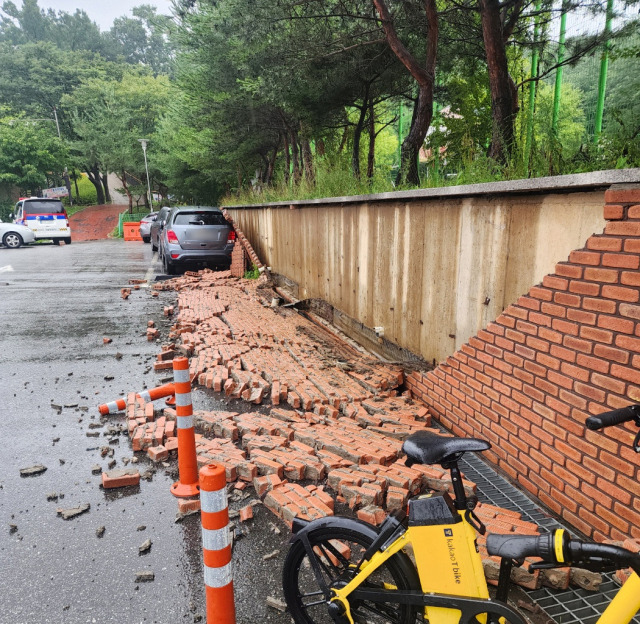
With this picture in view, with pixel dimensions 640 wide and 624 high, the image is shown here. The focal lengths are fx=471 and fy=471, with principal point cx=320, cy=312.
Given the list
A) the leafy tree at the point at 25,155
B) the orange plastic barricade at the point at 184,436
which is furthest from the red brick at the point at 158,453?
the leafy tree at the point at 25,155

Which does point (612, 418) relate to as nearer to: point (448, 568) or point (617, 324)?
point (448, 568)

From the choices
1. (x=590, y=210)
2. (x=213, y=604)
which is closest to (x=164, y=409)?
(x=213, y=604)

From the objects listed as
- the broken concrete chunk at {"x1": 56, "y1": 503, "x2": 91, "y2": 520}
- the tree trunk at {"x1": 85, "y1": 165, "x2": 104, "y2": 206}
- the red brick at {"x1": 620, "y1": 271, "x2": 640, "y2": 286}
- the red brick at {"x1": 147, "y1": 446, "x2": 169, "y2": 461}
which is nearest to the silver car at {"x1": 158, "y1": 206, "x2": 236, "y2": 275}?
the red brick at {"x1": 147, "y1": 446, "x2": 169, "y2": 461}

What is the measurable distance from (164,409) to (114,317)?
18.0ft

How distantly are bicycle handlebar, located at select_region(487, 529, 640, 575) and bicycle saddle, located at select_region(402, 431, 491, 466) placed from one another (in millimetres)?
364

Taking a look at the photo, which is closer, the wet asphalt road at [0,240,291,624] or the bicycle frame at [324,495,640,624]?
the bicycle frame at [324,495,640,624]

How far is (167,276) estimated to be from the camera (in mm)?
15102

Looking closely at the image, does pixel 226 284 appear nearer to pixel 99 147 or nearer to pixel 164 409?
pixel 164 409

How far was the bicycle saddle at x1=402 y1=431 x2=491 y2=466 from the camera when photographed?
1.96m

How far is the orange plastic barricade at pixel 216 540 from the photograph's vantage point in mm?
2016

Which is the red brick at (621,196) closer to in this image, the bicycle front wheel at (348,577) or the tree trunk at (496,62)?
the bicycle front wheel at (348,577)

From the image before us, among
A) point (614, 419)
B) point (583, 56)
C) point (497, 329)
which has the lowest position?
point (497, 329)

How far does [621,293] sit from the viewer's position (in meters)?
2.70

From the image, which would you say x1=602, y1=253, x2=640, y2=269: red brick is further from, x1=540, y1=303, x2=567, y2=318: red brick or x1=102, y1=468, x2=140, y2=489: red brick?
x1=102, y1=468, x2=140, y2=489: red brick
